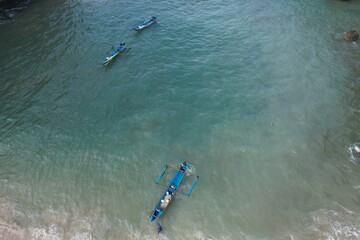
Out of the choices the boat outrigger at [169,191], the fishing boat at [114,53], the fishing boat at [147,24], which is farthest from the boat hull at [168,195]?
the fishing boat at [147,24]

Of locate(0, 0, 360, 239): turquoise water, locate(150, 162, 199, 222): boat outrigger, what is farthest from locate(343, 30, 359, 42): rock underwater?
locate(150, 162, 199, 222): boat outrigger

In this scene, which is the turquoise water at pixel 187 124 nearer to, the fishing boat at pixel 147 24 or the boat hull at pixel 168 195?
the boat hull at pixel 168 195

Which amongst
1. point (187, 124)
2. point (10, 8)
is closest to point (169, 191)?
point (187, 124)

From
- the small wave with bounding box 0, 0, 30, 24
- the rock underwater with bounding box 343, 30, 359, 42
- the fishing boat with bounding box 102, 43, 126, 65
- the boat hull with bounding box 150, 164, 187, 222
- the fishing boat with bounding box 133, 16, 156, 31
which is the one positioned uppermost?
the small wave with bounding box 0, 0, 30, 24

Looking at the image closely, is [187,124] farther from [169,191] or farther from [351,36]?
[351,36]

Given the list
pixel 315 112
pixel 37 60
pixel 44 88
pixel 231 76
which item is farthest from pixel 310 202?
pixel 37 60

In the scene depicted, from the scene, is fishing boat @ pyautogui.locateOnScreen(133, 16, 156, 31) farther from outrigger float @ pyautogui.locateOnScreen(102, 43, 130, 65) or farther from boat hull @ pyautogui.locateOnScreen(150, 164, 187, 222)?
boat hull @ pyautogui.locateOnScreen(150, 164, 187, 222)
